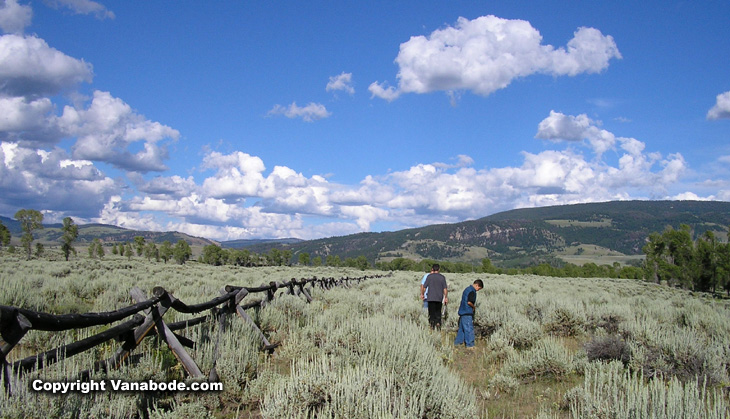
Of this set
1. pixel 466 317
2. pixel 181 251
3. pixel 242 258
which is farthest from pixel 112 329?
pixel 242 258

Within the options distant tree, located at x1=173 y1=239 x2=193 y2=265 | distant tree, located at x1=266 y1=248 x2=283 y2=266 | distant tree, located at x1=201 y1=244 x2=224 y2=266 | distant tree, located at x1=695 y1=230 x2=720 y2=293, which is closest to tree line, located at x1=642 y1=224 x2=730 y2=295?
distant tree, located at x1=695 y1=230 x2=720 y2=293

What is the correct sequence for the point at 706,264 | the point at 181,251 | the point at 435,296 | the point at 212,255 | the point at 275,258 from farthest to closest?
the point at 275,258 → the point at 212,255 → the point at 181,251 → the point at 706,264 → the point at 435,296

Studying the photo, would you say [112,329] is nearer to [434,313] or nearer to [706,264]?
[434,313]

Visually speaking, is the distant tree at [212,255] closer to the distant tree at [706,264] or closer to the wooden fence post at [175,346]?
the distant tree at [706,264]

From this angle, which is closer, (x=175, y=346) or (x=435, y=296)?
(x=175, y=346)

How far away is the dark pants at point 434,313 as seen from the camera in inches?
416

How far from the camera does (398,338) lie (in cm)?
576

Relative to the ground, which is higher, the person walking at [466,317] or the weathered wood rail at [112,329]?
the weathered wood rail at [112,329]

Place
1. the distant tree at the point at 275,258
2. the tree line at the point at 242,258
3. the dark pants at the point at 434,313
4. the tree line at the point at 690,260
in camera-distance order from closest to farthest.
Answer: the dark pants at the point at 434,313 < the tree line at the point at 690,260 < the tree line at the point at 242,258 < the distant tree at the point at 275,258

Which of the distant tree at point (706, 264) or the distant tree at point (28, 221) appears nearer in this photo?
the distant tree at point (28, 221)

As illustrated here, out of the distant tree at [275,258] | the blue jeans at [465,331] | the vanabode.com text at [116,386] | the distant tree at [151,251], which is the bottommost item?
the distant tree at [275,258]

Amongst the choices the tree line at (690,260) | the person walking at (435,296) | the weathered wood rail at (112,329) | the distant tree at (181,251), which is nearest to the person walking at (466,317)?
the person walking at (435,296)

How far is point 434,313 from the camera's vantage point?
35.1 ft

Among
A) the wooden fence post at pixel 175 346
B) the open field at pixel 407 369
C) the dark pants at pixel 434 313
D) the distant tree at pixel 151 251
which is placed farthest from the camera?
the distant tree at pixel 151 251
